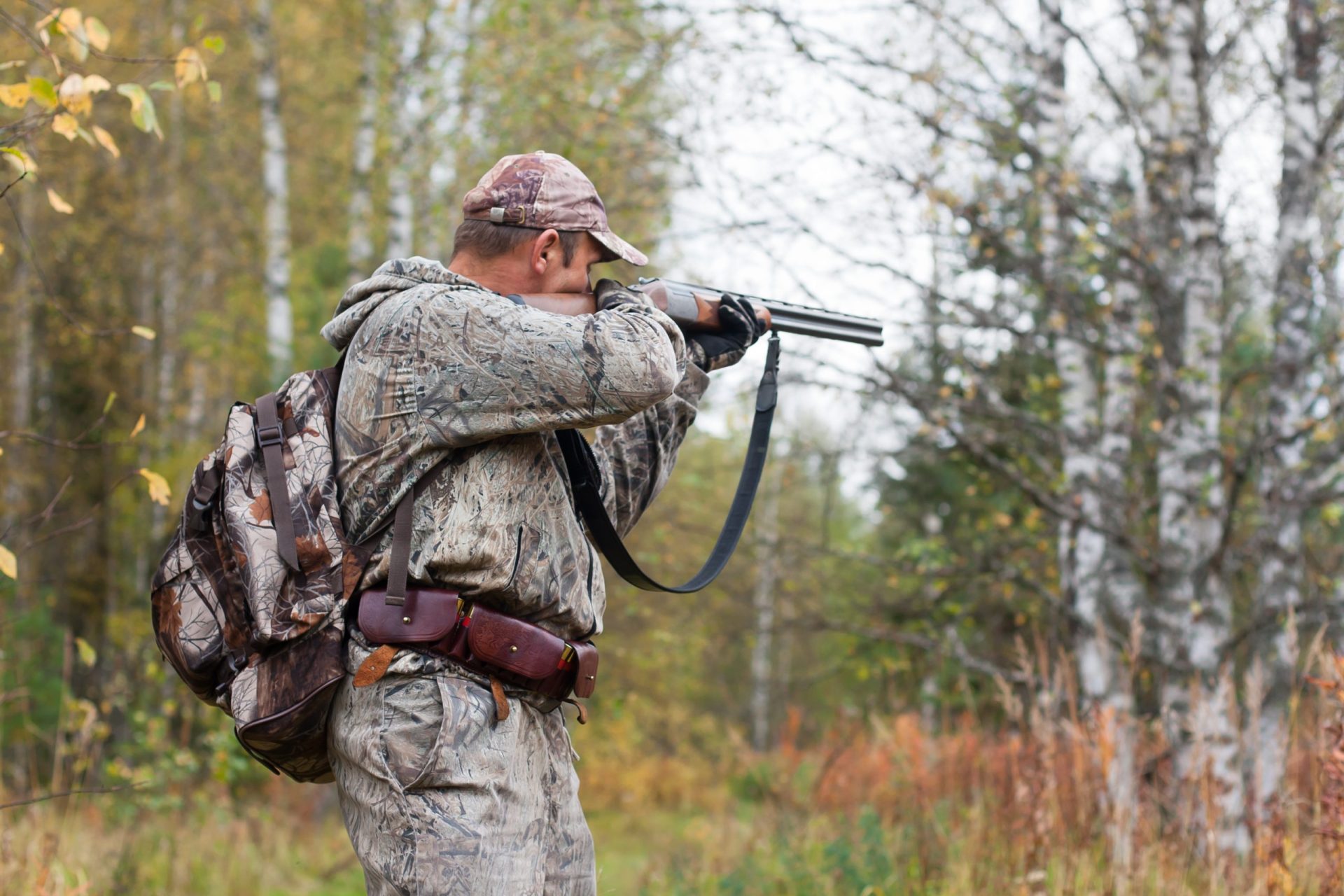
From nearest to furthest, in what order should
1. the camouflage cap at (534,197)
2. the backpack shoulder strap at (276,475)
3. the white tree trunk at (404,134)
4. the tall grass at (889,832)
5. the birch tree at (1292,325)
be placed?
1. the backpack shoulder strap at (276,475)
2. the camouflage cap at (534,197)
3. the tall grass at (889,832)
4. the birch tree at (1292,325)
5. the white tree trunk at (404,134)

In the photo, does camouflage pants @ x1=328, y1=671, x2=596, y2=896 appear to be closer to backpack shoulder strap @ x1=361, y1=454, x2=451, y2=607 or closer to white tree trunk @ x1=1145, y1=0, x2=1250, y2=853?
backpack shoulder strap @ x1=361, y1=454, x2=451, y2=607

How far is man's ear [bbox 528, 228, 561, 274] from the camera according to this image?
2791 mm

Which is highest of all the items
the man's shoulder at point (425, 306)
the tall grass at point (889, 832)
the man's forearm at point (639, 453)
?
the man's shoulder at point (425, 306)

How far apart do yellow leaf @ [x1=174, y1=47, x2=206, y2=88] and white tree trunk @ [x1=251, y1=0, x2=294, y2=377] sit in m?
7.20

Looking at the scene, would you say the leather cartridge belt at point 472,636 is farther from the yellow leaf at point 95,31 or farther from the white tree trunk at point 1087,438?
the white tree trunk at point 1087,438

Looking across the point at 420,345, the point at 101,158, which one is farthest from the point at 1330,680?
the point at 101,158

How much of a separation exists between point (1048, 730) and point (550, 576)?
240 centimetres

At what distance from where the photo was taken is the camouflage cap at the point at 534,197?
2.76 meters

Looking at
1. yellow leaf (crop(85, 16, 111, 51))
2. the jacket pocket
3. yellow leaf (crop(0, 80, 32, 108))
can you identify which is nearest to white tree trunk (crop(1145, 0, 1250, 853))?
the jacket pocket

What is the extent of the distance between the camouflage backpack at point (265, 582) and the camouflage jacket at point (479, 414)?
79 mm

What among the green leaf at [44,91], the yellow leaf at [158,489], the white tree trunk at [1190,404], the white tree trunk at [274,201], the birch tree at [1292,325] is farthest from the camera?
the white tree trunk at [274,201]

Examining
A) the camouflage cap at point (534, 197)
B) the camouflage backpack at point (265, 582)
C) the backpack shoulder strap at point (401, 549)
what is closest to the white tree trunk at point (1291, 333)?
the camouflage cap at point (534, 197)

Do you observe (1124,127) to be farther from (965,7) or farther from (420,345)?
(420,345)

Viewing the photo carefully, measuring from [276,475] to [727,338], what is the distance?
135 centimetres
